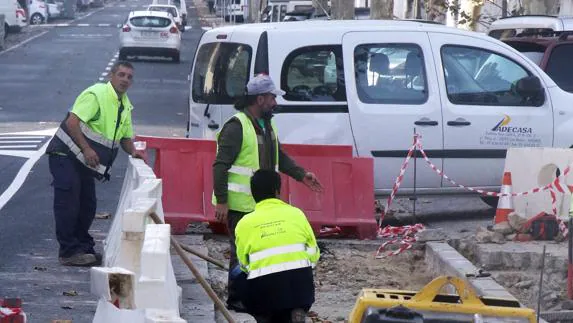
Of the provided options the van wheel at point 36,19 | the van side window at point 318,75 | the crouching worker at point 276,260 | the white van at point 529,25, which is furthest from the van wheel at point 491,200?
the van wheel at point 36,19

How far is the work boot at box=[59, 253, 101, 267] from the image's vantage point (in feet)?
33.2

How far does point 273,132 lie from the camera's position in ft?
28.5

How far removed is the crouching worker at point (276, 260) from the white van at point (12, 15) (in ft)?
150

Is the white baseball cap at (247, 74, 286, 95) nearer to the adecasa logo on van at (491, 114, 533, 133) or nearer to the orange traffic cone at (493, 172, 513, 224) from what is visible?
the orange traffic cone at (493, 172, 513, 224)

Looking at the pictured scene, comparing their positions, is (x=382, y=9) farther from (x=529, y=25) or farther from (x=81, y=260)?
(x=81, y=260)

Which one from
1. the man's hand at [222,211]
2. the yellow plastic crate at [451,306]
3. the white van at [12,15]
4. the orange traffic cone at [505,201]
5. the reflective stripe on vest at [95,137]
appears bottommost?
the white van at [12,15]

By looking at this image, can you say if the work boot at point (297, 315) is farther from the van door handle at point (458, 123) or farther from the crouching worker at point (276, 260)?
the van door handle at point (458, 123)

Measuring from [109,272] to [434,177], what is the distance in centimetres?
773

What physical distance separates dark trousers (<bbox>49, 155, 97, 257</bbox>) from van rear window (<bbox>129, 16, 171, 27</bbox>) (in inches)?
1267

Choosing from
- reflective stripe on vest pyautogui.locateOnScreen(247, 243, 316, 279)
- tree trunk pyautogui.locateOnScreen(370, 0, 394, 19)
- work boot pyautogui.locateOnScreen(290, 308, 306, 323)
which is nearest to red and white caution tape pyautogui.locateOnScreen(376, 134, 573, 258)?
work boot pyautogui.locateOnScreen(290, 308, 306, 323)

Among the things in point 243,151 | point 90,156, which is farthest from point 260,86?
point 90,156

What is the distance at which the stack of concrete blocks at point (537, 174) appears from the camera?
11.9 metres

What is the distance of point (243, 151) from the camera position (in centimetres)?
851

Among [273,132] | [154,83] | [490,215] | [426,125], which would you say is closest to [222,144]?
[273,132]
